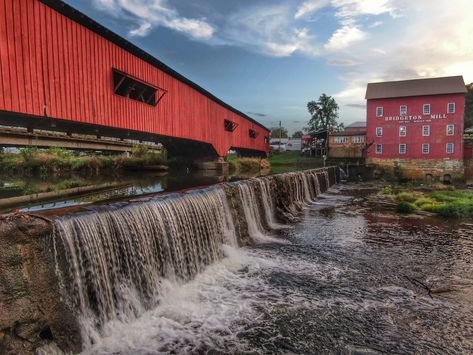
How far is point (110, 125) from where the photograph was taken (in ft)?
45.3

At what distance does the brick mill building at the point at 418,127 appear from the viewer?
34.2 meters

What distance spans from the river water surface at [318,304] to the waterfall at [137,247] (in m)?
0.27

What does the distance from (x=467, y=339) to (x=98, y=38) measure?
46.6ft

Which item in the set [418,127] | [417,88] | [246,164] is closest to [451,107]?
Result: [418,127]

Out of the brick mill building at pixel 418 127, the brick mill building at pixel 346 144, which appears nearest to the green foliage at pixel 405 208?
the brick mill building at pixel 418 127

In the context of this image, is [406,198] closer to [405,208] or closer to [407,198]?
[407,198]

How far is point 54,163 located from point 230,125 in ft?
50.1

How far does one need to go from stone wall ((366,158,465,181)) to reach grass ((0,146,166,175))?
2608 centimetres

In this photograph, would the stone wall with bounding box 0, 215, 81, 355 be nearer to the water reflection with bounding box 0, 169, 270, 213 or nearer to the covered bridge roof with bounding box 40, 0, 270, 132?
the water reflection with bounding box 0, 169, 270, 213

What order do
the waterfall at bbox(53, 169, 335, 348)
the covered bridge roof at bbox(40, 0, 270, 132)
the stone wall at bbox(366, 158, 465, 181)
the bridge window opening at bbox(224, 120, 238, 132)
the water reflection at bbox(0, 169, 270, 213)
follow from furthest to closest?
the stone wall at bbox(366, 158, 465, 181) < the bridge window opening at bbox(224, 120, 238, 132) < the covered bridge roof at bbox(40, 0, 270, 132) < the water reflection at bbox(0, 169, 270, 213) < the waterfall at bbox(53, 169, 335, 348)

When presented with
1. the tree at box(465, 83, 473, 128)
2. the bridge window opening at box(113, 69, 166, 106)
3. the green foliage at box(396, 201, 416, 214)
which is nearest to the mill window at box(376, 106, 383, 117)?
the tree at box(465, 83, 473, 128)

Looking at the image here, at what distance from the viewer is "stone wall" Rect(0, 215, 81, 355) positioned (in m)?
3.90

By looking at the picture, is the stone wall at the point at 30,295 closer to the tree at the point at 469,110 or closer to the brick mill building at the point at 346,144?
the brick mill building at the point at 346,144

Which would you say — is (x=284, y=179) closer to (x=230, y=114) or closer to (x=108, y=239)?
(x=108, y=239)
